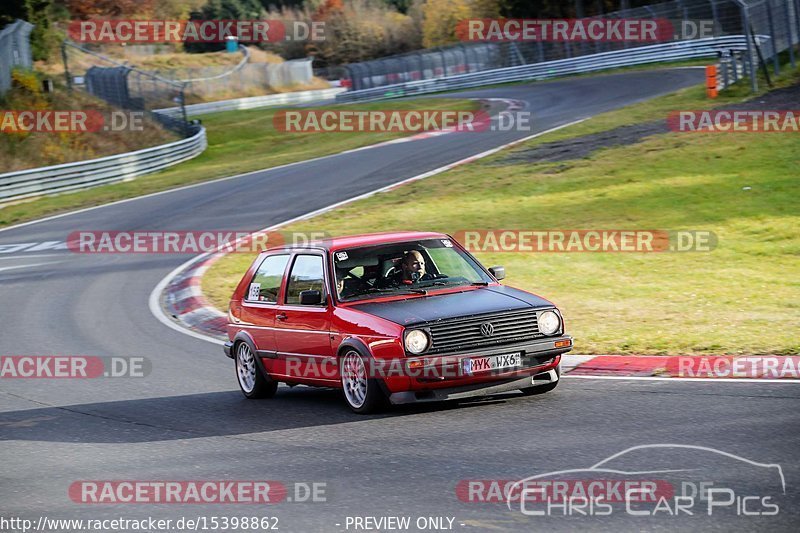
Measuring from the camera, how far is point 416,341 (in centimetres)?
906

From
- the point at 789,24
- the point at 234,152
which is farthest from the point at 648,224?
the point at 234,152

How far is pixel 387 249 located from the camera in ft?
34.2

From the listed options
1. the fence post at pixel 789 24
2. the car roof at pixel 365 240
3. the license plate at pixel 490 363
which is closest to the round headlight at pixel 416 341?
the license plate at pixel 490 363

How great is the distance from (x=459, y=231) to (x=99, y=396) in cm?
1128

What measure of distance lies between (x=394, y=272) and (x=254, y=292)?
5.95 ft

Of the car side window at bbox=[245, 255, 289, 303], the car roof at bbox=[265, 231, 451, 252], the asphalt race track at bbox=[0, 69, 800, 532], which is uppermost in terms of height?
the car roof at bbox=[265, 231, 451, 252]

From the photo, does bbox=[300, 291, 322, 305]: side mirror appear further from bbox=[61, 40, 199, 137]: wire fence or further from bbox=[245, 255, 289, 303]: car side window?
bbox=[61, 40, 199, 137]: wire fence

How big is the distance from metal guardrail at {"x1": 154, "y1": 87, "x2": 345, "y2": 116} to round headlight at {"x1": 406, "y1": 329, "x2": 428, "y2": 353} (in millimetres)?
55954

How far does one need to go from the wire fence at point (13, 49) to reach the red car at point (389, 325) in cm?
3405

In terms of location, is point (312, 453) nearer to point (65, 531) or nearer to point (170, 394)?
point (65, 531)

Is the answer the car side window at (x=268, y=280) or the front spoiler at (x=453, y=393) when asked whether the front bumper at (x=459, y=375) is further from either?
the car side window at (x=268, y=280)

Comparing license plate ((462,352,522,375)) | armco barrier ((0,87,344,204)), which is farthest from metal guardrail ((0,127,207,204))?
license plate ((462,352,522,375))

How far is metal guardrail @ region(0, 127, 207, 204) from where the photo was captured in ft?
108

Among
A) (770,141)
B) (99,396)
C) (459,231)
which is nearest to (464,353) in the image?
(99,396)
